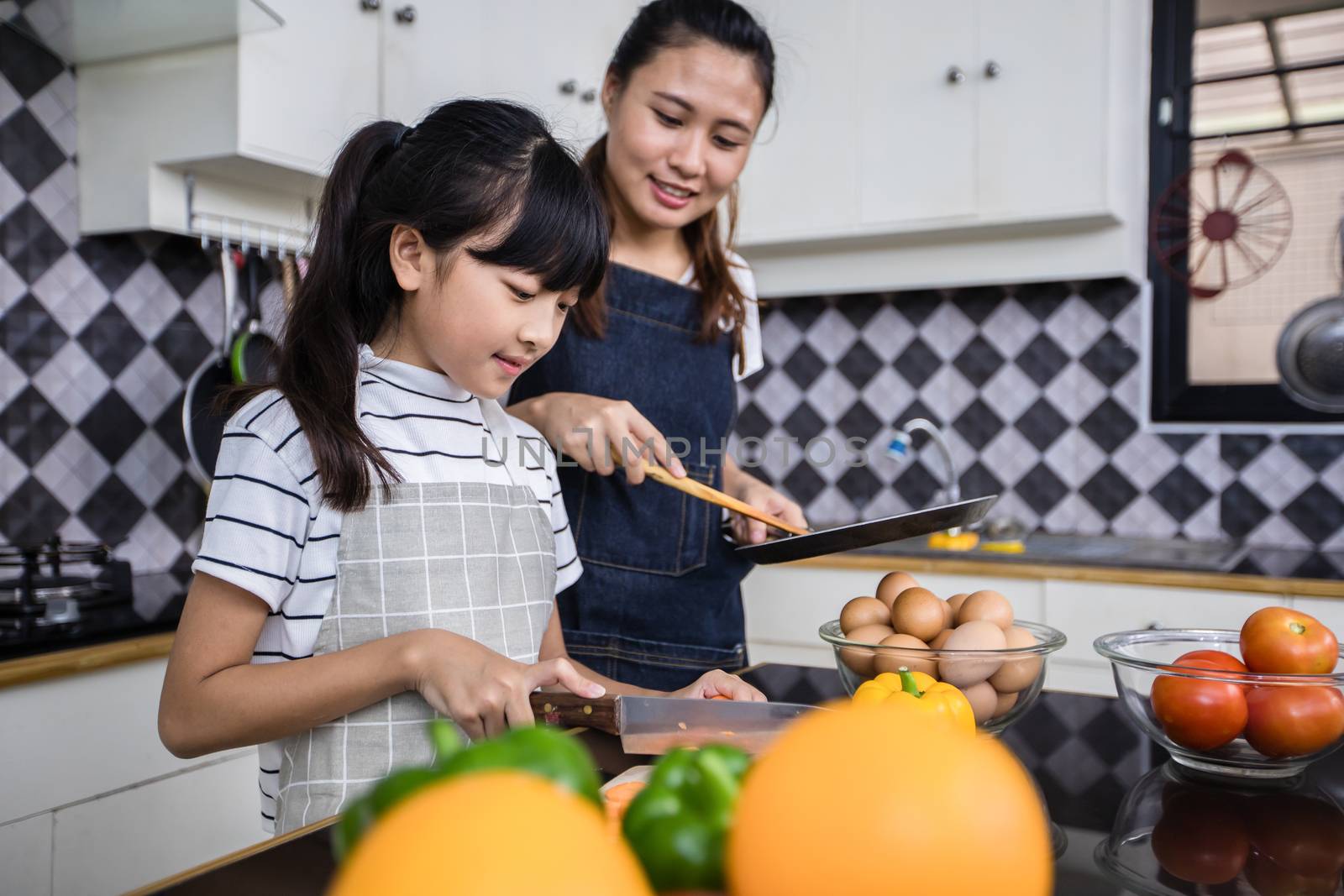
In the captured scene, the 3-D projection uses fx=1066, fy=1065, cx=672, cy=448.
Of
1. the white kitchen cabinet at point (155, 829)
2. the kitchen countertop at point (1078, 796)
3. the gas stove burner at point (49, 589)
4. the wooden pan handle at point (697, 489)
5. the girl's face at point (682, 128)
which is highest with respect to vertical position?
the girl's face at point (682, 128)

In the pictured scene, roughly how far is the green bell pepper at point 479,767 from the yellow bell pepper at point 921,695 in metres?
0.34

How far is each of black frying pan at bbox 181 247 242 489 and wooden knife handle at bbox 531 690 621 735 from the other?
52.4 inches

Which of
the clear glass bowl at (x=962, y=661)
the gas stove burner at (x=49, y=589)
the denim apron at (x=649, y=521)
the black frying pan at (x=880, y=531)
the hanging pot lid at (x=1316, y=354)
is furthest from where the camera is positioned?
the hanging pot lid at (x=1316, y=354)

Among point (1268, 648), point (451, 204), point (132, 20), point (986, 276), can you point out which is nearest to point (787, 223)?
point (986, 276)

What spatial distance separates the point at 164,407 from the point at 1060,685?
67.6 inches

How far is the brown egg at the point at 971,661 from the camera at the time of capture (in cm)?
75

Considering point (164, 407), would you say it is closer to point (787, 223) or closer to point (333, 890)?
point (787, 223)

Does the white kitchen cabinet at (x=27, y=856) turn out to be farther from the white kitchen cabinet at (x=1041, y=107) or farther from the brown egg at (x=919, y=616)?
the white kitchen cabinet at (x=1041, y=107)

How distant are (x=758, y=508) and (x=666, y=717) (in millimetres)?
525

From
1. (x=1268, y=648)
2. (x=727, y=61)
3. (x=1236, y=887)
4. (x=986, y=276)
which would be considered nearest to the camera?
(x=1236, y=887)

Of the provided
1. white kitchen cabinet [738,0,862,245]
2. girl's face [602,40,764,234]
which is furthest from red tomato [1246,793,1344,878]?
white kitchen cabinet [738,0,862,245]

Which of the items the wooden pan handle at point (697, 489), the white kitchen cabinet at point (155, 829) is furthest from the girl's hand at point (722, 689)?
the white kitchen cabinet at point (155, 829)

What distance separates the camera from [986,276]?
233cm

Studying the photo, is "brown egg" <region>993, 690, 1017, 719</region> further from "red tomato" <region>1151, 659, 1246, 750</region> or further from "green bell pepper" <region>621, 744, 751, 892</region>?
"green bell pepper" <region>621, 744, 751, 892</region>
